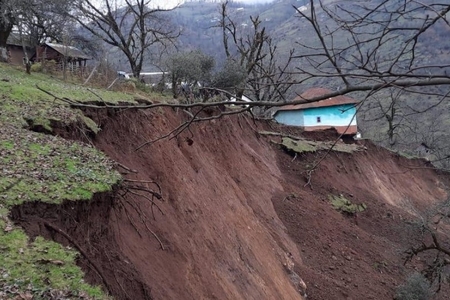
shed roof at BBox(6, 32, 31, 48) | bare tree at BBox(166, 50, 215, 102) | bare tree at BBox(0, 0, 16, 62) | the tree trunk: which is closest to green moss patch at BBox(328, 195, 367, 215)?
bare tree at BBox(166, 50, 215, 102)

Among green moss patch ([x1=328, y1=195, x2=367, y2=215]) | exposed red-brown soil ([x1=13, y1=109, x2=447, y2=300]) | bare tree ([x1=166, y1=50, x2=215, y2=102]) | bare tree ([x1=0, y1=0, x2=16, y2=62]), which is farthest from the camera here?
bare tree ([x1=0, y1=0, x2=16, y2=62])

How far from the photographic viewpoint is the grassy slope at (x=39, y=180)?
482 cm

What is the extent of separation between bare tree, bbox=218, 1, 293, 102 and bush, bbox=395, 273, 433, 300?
731 cm

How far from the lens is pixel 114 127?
11.7 meters

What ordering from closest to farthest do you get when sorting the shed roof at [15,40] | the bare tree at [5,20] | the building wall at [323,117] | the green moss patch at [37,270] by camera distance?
the green moss patch at [37,270], the bare tree at [5,20], the building wall at [323,117], the shed roof at [15,40]

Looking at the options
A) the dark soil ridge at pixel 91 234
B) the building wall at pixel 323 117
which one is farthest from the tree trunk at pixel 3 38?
the dark soil ridge at pixel 91 234

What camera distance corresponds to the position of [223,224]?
1305 centimetres

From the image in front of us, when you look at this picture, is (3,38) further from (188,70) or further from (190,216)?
(190,216)

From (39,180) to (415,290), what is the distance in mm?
12405

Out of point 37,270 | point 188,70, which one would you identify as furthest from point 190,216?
point 188,70

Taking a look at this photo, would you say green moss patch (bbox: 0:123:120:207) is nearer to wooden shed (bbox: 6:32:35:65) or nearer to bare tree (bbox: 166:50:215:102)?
bare tree (bbox: 166:50:215:102)

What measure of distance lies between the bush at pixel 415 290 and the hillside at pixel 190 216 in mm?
479

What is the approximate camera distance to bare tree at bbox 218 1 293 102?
163 inches

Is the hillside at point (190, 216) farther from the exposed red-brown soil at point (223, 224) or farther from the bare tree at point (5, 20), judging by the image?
the bare tree at point (5, 20)
